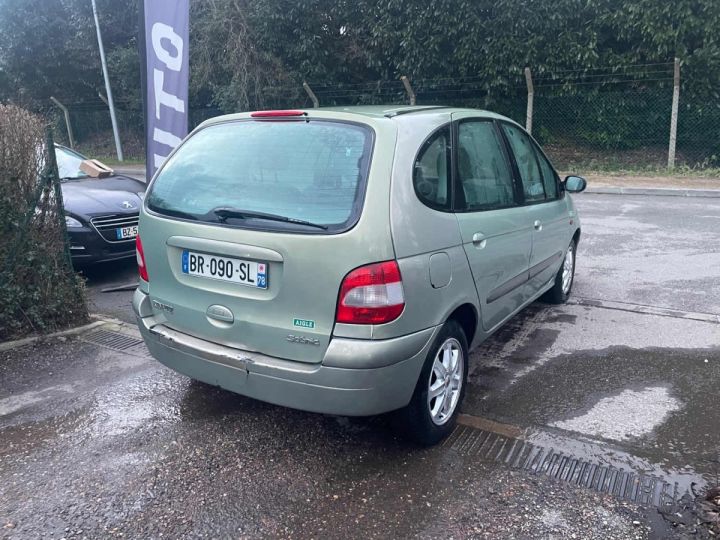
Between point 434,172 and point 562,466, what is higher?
point 434,172

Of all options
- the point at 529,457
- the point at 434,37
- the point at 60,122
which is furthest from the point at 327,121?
the point at 60,122

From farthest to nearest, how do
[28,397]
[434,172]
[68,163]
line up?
[68,163]
[28,397]
[434,172]

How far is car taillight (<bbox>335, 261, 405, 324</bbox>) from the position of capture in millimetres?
2637

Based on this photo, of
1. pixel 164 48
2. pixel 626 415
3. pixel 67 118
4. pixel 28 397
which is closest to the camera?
pixel 626 415

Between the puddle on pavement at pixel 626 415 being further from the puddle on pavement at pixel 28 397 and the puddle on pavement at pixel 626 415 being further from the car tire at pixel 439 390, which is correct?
the puddle on pavement at pixel 28 397

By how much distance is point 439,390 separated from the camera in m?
3.14

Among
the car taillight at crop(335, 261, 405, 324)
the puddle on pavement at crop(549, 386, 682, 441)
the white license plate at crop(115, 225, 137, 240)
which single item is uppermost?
the car taillight at crop(335, 261, 405, 324)

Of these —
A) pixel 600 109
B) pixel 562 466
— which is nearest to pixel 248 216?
pixel 562 466

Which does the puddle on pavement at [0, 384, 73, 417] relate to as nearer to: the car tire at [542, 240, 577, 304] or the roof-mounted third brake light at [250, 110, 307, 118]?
the roof-mounted third brake light at [250, 110, 307, 118]

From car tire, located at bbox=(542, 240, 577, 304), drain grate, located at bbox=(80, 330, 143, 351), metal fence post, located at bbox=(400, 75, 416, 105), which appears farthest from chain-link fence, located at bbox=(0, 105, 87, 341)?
metal fence post, located at bbox=(400, 75, 416, 105)

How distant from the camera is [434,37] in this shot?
1553 centimetres

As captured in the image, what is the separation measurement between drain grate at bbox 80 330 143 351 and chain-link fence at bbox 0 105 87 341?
11.8 inches

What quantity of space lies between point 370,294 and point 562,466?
4.37 feet

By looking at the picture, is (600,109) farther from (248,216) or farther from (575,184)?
(248,216)
